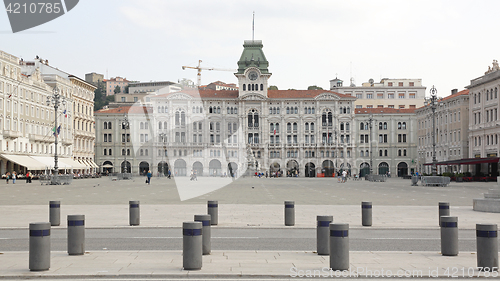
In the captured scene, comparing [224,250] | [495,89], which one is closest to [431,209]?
[224,250]

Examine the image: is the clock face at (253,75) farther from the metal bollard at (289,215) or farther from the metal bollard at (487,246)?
the metal bollard at (487,246)

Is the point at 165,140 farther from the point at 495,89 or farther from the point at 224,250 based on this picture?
the point at 224,250

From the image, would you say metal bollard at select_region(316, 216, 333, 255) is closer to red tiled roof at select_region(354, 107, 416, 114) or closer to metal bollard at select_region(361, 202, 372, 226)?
→ metal bollard at select_region(361, 202, 372, 226)

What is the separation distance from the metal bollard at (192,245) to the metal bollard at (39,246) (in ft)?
7.33

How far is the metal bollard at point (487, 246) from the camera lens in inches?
358

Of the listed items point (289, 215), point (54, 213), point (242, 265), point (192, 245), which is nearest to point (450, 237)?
point (242, 265)

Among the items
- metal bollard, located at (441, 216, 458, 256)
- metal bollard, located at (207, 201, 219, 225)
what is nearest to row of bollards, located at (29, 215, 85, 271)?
metal bollard, located at (441, 216, 458, 256)

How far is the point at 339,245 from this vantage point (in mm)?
9047

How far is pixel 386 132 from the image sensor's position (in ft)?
404

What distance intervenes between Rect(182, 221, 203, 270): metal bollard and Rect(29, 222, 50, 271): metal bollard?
2.23m

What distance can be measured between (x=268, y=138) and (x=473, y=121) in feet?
163

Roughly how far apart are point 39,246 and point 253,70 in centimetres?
11393

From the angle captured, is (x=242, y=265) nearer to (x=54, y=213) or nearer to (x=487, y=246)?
(x=487, y=246)

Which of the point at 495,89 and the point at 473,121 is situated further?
the point at 473,121
